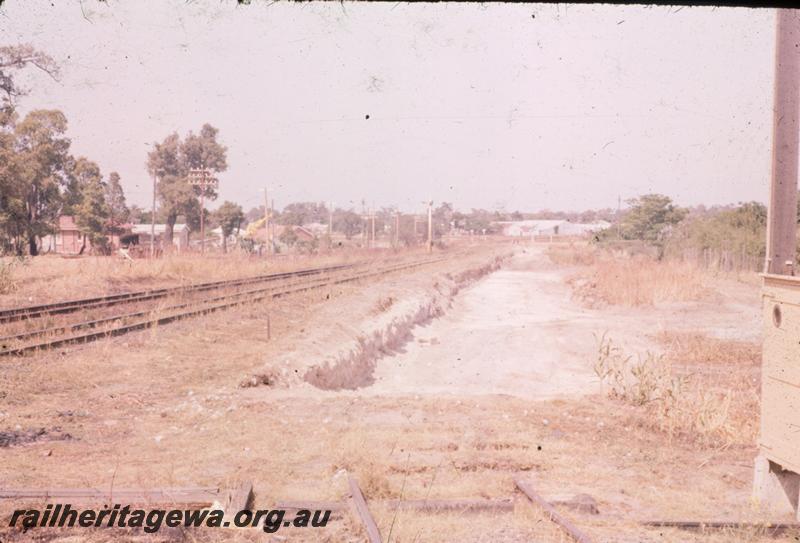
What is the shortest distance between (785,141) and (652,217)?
43.4 metres

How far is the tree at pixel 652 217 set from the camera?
4497 centimetres

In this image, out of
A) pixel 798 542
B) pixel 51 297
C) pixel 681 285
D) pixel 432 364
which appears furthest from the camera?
pixel 681 285

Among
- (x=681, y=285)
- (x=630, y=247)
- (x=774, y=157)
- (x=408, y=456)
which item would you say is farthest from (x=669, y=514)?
(x=630, y=247)

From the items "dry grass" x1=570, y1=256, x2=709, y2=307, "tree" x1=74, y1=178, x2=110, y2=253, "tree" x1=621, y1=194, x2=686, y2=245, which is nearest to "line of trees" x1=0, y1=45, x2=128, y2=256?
"tree" x1=74, y1=178, x2=110, y2=253

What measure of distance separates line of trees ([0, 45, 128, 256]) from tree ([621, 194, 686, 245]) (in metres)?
37.1

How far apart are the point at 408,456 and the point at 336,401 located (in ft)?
8.32

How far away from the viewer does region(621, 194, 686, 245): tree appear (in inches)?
1770

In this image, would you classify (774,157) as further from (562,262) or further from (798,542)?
(562,262)

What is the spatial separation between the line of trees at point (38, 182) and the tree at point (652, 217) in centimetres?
3714

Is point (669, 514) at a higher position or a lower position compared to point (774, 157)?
lower

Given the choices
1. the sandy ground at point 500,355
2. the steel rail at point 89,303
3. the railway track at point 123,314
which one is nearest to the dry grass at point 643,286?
the sandy ground at point 500,355

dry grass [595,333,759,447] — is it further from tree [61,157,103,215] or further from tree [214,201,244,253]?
tree [214,201,244,253]

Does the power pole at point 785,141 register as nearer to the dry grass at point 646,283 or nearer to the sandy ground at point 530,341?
the sandy ground at point 530,341

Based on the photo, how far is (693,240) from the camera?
33.7m
